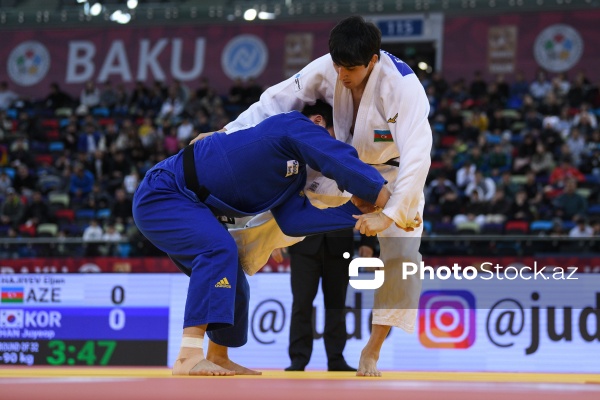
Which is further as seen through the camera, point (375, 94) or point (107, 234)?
point (107, 234)

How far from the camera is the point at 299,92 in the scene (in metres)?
4.14

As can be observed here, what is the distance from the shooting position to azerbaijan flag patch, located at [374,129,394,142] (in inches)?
159

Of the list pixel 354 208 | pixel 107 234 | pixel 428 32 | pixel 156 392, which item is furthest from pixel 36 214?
pixel 156 392

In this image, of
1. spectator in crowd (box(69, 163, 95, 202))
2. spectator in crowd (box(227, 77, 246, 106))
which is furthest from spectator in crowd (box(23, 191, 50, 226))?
spectator in crowd (box(227, 77, 246, 106))

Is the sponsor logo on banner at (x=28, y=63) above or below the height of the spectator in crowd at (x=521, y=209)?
above

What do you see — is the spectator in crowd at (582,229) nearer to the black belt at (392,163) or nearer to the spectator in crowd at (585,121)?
the spectator in crowd at (585,121)

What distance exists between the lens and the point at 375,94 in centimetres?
399

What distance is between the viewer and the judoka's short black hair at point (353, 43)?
370 centimetres

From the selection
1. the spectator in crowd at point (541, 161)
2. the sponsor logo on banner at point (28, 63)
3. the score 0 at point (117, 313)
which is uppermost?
the sponsor logo on banner at point (28, 63)

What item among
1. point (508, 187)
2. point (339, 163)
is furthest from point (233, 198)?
point (508, 187)

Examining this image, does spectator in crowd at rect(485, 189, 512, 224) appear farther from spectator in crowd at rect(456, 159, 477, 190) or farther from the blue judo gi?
the blue judo gi

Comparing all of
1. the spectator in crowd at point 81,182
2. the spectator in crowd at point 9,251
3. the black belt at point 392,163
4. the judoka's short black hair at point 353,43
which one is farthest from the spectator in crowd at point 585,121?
the judoka's short black hair at point 353,43

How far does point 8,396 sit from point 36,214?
1196 cm

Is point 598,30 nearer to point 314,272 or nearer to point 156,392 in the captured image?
point 314,272
